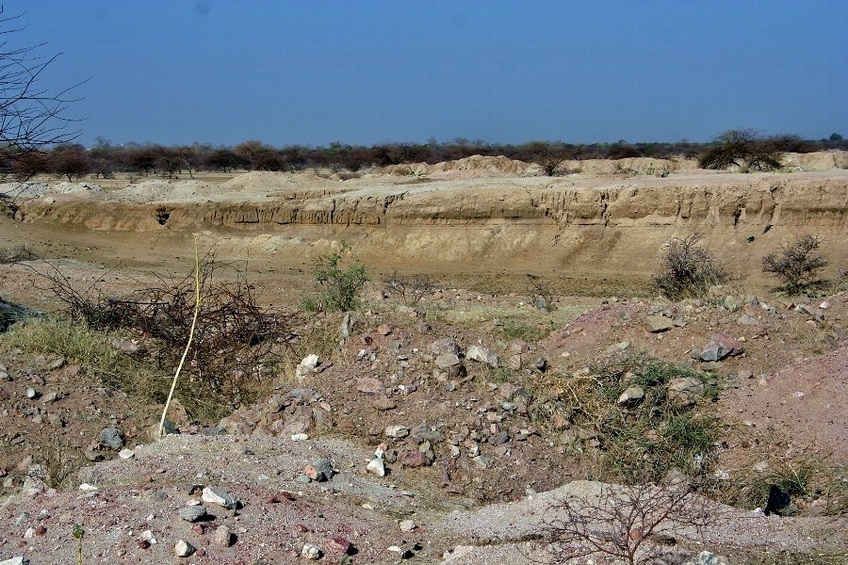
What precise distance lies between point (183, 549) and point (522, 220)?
17.2 m

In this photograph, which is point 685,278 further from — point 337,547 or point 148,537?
point 148,537

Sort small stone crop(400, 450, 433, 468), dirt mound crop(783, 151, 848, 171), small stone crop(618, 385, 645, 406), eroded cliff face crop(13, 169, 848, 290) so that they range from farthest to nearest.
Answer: dirt mound crop(783, 151, 848, 171), eroded cliff face crop(13, 169, 848, 290), small stone crop(618, 385, 645, 406), small stone crop(400, 450, 433, 468)

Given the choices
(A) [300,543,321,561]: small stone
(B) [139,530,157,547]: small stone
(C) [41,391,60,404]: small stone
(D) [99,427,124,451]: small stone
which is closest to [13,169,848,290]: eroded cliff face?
(C) [41,391,60,404]: small stone

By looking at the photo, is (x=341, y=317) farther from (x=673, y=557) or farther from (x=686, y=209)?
(x=686, y=209)

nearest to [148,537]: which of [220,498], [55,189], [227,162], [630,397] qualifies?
[220,498]

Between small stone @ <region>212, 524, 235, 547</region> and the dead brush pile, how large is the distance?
8.98ft

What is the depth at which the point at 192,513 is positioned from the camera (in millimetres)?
4285

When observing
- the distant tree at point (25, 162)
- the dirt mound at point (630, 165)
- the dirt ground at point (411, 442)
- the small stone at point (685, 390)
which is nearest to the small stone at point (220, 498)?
the dirt ground at point (411, 442)

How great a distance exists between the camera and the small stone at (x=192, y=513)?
4.27 m

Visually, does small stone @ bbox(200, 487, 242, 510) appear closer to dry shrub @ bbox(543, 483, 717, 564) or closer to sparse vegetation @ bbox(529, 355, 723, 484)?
dry shrub @ bbox(543, 483, 717, 564)

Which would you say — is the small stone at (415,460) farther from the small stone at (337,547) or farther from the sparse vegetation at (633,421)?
the small stone at (337,547)

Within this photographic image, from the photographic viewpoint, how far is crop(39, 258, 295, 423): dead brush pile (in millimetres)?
7220

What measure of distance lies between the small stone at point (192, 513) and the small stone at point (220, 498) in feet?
0.42

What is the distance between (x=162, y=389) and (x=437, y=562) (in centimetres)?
357
